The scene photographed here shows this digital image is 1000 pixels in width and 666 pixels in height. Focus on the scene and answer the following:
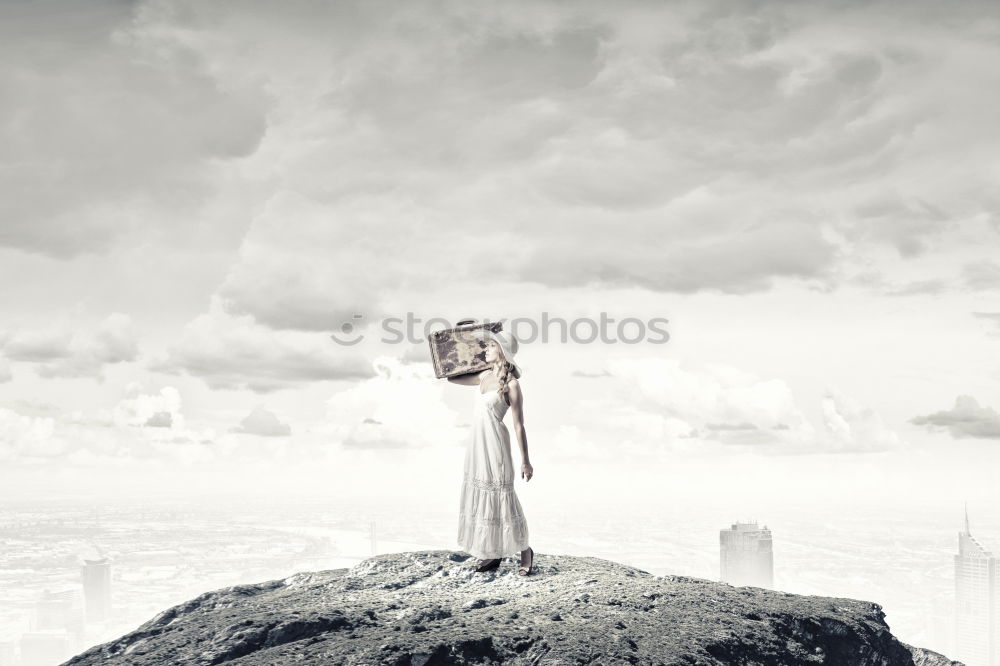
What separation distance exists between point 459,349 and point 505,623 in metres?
3.38

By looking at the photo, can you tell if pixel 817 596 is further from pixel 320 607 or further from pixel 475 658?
pixel 320 607

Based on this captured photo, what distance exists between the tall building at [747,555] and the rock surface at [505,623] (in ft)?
24.3

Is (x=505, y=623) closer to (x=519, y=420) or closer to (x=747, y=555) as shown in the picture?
(x=519, y=420)

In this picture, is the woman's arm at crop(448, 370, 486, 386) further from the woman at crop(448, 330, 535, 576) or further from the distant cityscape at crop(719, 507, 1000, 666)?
the distant cityscape at crop(719, 507, 1000, 666)

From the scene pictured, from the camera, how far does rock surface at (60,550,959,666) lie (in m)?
8.33

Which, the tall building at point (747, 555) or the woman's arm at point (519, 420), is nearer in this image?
the woman's arm at point (519, 420)

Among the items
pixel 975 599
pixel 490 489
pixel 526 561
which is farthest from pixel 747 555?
pixel 975 599

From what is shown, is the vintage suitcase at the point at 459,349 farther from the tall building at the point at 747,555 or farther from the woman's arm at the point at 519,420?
the tall building at the point at 747,555

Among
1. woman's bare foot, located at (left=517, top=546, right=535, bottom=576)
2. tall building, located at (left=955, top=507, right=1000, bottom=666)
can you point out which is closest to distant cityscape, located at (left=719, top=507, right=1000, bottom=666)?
tall building, located at (left=955, top=507, right=1000, bottom=666)

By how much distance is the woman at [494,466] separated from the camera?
1003 cm

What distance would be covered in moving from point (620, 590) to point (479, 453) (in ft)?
7.81

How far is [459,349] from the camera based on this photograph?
1044 cm

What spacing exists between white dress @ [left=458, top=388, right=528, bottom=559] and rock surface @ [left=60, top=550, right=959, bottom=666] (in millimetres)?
627

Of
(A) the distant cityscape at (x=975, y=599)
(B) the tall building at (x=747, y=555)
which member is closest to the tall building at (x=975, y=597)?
(A) the distant cityscape at (x=975, y=599)
